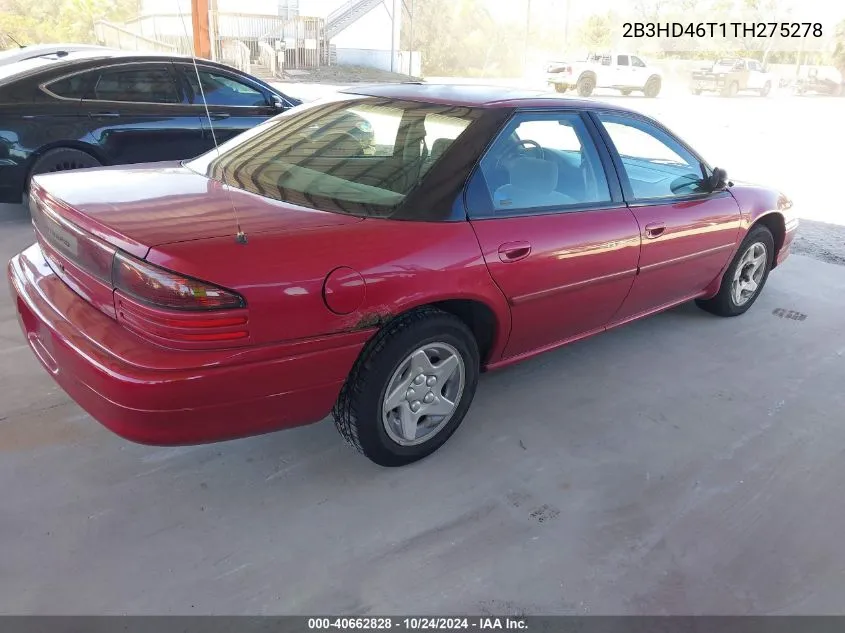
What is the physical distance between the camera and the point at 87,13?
1193 inches

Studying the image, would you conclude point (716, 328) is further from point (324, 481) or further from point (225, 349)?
point (225, 349)

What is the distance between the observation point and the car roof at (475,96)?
3025 mm

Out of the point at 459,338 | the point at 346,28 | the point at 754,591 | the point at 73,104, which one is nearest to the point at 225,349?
the point at 459,338

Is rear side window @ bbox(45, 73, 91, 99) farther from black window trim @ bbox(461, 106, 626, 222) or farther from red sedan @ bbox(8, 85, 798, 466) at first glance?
black window trim @ bbox(461, 106, 626, 222)

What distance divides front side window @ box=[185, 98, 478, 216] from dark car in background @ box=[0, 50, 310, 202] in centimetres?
210

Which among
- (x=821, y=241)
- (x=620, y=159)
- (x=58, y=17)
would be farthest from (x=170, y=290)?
(x=58, y=17)

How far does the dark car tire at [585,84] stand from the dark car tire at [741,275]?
68.9 feet

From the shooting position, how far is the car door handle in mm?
2748

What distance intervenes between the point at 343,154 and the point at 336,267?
34.7 inches

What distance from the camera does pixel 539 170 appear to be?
3123 millimetres

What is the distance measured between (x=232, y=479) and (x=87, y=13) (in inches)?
1351

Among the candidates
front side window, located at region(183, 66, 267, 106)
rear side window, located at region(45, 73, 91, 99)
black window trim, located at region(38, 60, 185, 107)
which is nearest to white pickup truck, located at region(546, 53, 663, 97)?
front side window, located at region(183, 66, 267, 106)
